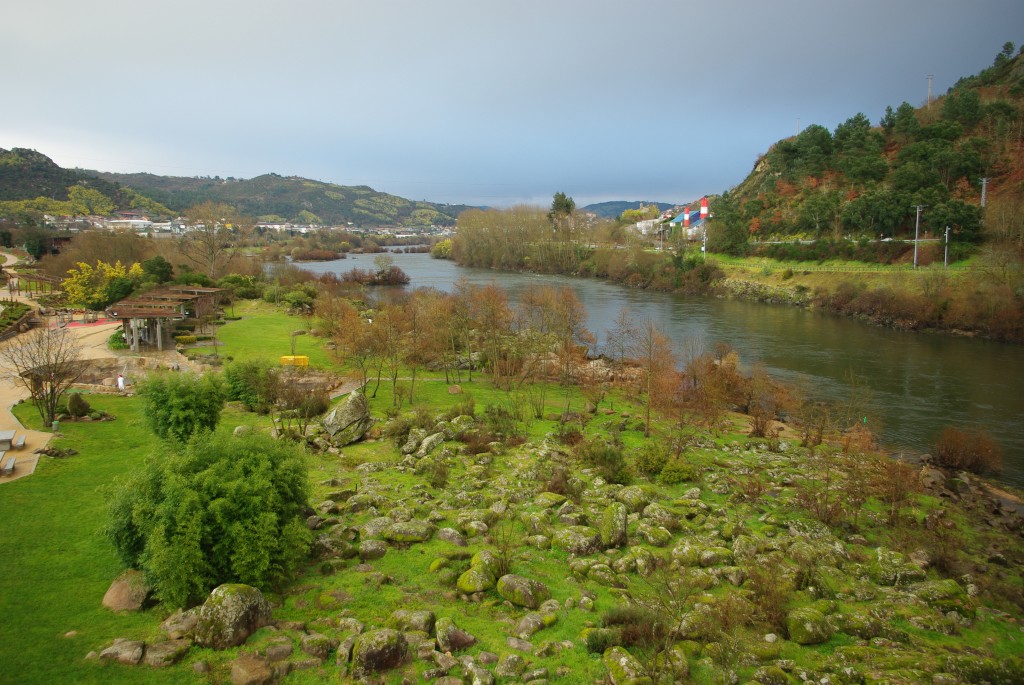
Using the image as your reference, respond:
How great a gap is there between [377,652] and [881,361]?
41409 mm

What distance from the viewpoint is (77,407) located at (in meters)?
20.2

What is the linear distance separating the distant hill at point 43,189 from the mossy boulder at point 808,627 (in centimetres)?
11447

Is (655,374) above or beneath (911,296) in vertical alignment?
beneath

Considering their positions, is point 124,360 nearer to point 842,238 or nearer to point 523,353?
point 523,353

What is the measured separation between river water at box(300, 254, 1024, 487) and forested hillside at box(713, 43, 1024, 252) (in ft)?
59.1

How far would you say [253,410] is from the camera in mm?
24422

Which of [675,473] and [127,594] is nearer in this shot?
[127,594]

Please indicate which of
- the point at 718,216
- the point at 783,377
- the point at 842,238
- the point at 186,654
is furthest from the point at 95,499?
the point at 718,216

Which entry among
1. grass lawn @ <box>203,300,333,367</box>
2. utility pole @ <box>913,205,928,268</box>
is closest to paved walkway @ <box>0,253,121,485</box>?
grass lawn @ <box>203,300,333,367</box>

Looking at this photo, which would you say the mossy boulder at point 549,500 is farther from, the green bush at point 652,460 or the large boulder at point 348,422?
the large boulder at point 348,422

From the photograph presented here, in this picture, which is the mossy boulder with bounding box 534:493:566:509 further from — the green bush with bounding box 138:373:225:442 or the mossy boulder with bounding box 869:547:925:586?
the green bush with bounding box 138:373:225:442

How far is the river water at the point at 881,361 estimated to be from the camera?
2744cm

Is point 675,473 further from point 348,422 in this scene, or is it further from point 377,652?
point 377,652

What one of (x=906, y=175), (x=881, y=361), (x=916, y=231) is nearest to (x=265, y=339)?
(x=881, y=361)
